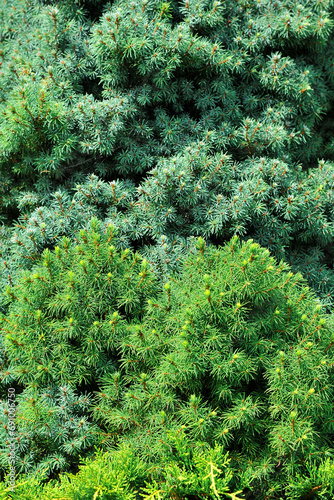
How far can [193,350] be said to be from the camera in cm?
204

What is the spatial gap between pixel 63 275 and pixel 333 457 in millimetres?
1865

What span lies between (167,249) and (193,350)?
77 cm

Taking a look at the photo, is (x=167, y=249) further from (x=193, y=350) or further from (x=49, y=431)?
(x=49, y=431)

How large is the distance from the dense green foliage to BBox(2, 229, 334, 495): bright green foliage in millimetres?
13

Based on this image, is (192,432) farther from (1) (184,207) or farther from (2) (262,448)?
(1) (184,207)

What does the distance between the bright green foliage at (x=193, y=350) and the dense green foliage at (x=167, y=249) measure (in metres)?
0.01

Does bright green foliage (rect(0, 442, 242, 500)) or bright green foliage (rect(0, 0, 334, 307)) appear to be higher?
bright green foliage (rect(0, 0, 334, 307))

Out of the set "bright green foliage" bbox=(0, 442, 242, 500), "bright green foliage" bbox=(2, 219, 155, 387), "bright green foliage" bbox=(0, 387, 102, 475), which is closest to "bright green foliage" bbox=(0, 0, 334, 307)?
"bright green foliage" bbox=(2, 219, 155, 387)

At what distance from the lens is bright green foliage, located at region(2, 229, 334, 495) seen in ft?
6.66

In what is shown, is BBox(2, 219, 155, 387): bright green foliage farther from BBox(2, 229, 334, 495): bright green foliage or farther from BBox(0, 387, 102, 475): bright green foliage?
BBox(0, 387, 102, 475): bright green foliage

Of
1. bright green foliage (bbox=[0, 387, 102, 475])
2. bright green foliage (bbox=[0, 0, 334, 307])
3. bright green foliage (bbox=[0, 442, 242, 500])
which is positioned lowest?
bright green foliage (bbox=[0, 387, 102, 475])

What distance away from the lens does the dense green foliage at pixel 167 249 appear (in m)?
2.04

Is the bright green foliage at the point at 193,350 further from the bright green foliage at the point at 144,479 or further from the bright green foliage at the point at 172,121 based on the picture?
the bright green foliage at the point at 172,121

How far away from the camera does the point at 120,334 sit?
2.30 m
